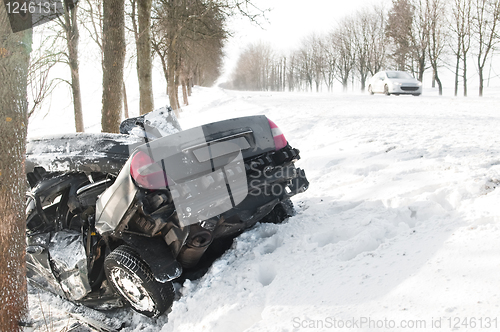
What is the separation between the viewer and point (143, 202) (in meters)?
2.42

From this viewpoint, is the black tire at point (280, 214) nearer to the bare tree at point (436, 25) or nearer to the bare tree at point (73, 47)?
the bare tree at point (73, 47)

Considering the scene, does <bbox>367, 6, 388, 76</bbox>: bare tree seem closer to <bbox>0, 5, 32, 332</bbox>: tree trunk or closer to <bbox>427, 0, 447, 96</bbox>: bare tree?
<bbox>427, 0, 447, 96</bbox>: bare tree

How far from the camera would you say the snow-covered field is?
184 cm

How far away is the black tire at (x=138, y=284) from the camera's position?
2646 mm

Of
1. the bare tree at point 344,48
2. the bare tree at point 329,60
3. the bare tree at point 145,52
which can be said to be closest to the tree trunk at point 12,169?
the bare tree at point 145,52

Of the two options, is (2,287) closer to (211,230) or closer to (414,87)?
(211,230)

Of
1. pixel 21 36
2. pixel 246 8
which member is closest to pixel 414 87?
pixel 246 8

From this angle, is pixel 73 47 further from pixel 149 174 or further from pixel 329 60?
pixel 329 60

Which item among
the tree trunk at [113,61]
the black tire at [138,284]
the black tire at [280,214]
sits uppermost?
the tree trunk at [113,61]

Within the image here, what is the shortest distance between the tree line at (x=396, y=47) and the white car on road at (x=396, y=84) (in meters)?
9.02

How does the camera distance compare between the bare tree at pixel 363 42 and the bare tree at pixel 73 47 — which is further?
the bare tree at pixel 363 42

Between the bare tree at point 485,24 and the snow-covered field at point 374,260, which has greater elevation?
the bare tree at point 485,24

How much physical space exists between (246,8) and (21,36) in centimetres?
997

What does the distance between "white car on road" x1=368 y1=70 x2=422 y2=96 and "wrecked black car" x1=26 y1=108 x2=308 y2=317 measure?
17.0 m
